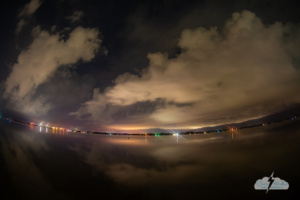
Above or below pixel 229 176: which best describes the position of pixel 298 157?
above

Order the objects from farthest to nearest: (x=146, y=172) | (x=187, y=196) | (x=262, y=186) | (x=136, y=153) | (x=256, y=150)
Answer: (x=136, y=153)
(x=256, y=150)
(x=146, y=172)
(x=262, y=186)
(x=187, y=196)

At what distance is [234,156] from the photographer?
3744 mm

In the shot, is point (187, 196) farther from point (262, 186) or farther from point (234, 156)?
point (234, 156)

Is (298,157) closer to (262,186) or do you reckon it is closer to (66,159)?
(262,186)

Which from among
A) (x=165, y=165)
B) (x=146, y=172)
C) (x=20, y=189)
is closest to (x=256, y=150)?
(x=165, y=165)

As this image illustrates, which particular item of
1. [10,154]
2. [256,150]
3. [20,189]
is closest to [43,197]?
[20,189]

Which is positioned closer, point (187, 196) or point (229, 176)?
point (187, 196)

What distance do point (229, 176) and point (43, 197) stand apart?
10.7 feet

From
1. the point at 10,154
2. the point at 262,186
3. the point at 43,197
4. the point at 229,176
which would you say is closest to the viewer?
the point at 43,197

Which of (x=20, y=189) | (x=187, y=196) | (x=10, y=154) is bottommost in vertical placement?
(x=187, y=196)
